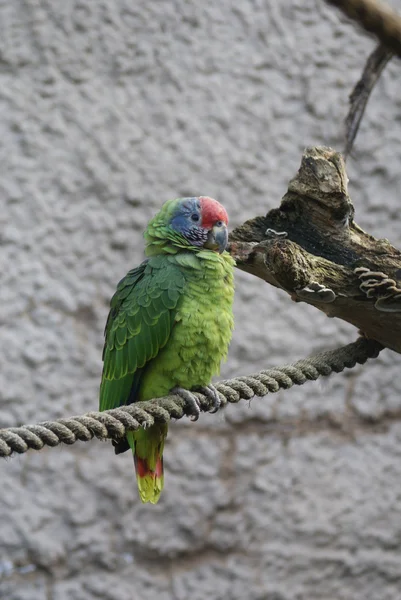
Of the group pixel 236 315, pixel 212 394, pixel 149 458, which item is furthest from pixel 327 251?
pixel 236 315

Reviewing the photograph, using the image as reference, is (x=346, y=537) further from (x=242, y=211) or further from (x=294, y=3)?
(x=294, y=3)

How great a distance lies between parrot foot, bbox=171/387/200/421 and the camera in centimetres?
163

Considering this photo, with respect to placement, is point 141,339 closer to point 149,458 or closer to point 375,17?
point 149,458

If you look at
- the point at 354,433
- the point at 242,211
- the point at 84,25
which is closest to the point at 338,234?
the point at 242,211

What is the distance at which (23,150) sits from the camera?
2.40 metres

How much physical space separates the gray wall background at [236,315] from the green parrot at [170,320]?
66 centimetres

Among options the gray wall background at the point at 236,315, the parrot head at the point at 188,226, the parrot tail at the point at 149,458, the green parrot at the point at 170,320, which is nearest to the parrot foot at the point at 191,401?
the green parrot at the point at 170,320

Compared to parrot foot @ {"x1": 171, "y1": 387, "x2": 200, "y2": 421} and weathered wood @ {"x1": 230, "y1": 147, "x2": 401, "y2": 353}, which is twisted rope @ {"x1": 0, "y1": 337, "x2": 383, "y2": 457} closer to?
parrot foot @ {"x1": 171, "y1": 387, "x2": 200, "y2": 421}

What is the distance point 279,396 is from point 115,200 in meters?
0.86

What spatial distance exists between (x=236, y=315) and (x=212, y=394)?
0.88m

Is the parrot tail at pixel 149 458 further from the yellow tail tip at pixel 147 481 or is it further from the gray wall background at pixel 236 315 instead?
the gray wall background at pixel 236 315

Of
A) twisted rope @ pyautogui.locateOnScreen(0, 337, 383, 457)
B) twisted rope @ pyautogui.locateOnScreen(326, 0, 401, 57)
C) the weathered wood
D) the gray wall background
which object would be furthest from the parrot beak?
the gray wall background

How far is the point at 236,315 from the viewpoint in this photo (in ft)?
8.23

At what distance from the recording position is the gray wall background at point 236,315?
234cm
